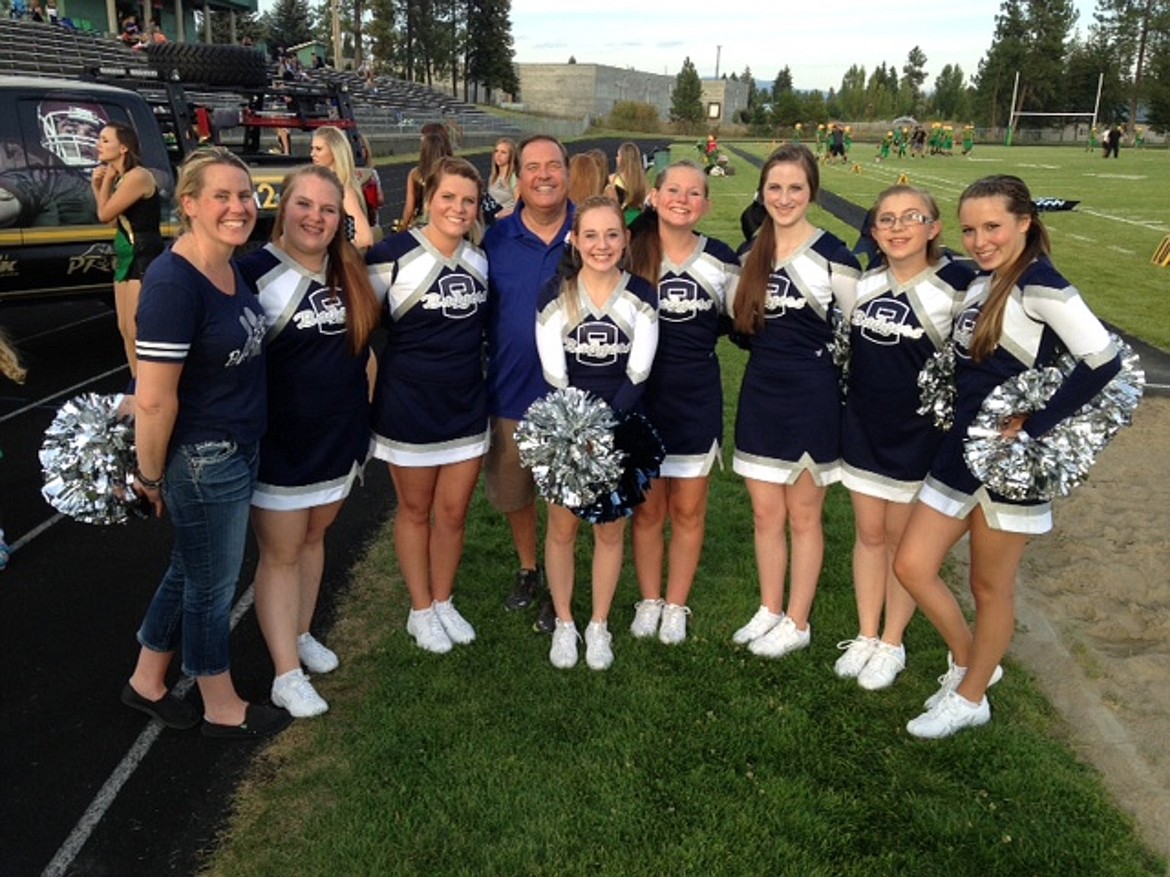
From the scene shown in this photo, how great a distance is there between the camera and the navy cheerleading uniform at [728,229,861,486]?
3.29m

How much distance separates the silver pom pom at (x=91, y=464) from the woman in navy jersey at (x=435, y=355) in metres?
0.88

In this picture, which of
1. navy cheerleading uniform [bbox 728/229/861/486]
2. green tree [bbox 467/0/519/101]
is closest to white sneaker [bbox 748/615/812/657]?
navy cheerleading uniform [bbox 728/229/861/486]

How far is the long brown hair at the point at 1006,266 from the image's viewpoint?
2799mm

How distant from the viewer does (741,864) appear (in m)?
2.59

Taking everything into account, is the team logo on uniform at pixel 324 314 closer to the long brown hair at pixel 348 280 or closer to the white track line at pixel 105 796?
the long brown hair at pixel 348 280

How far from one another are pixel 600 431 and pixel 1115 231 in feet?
59.4

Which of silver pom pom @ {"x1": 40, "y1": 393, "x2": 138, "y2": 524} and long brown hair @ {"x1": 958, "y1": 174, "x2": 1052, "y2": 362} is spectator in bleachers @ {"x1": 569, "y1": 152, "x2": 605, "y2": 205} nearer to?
long brown hair @ {"x1": 958, "y1": 174, "x2": 1052, "y2": 362}

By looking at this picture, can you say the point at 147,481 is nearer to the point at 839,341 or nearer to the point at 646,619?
the point at 646,619

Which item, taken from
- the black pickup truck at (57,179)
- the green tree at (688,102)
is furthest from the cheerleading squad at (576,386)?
the green tree at (688,102)

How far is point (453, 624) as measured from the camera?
12.3 ft

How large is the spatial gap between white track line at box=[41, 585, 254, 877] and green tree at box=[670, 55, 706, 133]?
318 feet

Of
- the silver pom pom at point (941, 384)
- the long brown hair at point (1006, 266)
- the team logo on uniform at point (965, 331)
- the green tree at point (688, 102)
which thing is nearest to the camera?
the long brown hair at point (1006, 266)

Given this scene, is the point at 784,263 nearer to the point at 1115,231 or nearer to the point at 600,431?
the point at 600,431

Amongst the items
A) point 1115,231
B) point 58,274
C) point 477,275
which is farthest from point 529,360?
point 1115,231
